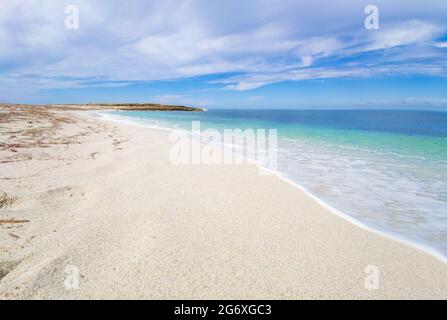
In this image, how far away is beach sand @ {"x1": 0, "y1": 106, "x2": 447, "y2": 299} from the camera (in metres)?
2.30

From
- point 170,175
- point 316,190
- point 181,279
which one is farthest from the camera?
point 170,175

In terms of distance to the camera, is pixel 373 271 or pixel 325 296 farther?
pixel 373 271

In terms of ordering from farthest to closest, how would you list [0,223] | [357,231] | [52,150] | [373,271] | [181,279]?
[52,150] → [357,231] → [0,223] → [373,271] → [181,279]

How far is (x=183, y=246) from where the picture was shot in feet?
9.61

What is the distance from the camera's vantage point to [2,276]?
227cm

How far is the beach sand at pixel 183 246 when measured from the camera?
2.30m

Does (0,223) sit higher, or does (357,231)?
(0,223)
